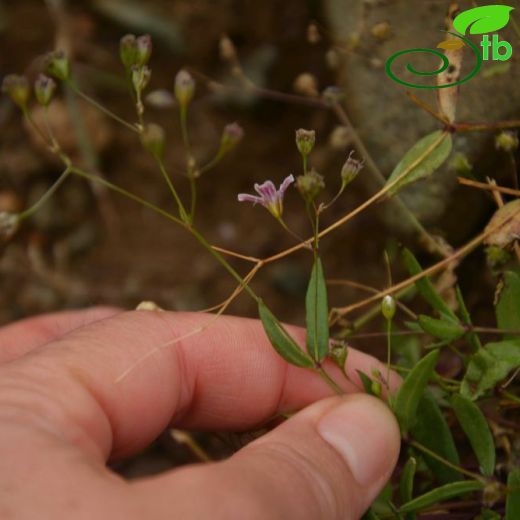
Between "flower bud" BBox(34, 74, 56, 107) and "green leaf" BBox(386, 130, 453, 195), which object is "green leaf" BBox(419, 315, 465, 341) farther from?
"flower bud" BBox(34, 74, 56, 107)

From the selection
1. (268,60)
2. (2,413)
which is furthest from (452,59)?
(268,60)

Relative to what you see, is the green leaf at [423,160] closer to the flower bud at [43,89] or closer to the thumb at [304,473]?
the thumb at [304,473]

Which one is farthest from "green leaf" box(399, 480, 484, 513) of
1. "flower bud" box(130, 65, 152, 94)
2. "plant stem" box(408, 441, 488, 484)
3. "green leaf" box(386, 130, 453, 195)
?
"flower bud" box(130, 65, 152, 94)

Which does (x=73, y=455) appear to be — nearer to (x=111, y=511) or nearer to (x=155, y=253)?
(x=111, y=511)

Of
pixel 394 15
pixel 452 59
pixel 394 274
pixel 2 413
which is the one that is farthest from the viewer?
pixel 394 274

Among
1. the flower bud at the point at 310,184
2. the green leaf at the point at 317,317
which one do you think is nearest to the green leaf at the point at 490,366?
the green leaf at the point at 317,317
